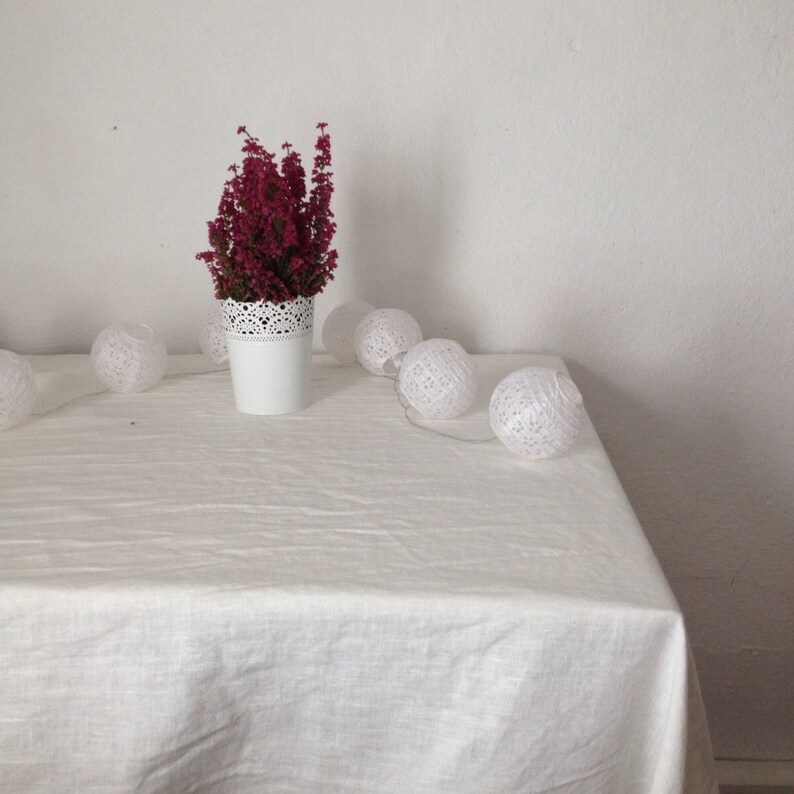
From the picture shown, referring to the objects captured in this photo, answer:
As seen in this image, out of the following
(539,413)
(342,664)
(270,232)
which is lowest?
(342,664)

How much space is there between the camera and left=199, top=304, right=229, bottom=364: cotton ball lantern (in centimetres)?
111

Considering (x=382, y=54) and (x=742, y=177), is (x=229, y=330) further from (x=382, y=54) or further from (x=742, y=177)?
(x=742, y=177)

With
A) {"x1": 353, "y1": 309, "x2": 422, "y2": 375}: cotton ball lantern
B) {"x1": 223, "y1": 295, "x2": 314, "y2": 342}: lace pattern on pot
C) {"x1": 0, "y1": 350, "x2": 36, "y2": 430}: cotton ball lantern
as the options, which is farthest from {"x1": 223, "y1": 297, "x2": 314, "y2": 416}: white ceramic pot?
{"x1": 0, "y1": 350, "x2": 36, "y2": 430}: cotton ball lantern

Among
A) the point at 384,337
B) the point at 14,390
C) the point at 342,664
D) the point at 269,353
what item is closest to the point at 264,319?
the point at 269,353

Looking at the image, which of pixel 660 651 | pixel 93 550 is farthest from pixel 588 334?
pixel 93 550

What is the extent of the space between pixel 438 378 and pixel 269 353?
0.70 feet

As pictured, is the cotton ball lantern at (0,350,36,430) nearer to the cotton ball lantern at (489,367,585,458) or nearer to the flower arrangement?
the flower arrangement

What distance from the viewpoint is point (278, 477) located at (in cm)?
81

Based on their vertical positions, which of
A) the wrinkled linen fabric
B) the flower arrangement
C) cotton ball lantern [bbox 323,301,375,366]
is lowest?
the wrinkled linen fabric

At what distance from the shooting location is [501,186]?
1174mm

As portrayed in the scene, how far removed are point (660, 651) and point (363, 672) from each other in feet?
0.78

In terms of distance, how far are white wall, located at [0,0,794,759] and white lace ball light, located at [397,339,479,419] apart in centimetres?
32

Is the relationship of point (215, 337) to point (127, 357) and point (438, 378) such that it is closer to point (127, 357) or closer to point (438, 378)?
point (127, 357)

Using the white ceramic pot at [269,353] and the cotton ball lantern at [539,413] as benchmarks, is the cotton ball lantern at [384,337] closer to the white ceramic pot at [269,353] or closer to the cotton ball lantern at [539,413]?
the white ceramic pot at [269,353]
